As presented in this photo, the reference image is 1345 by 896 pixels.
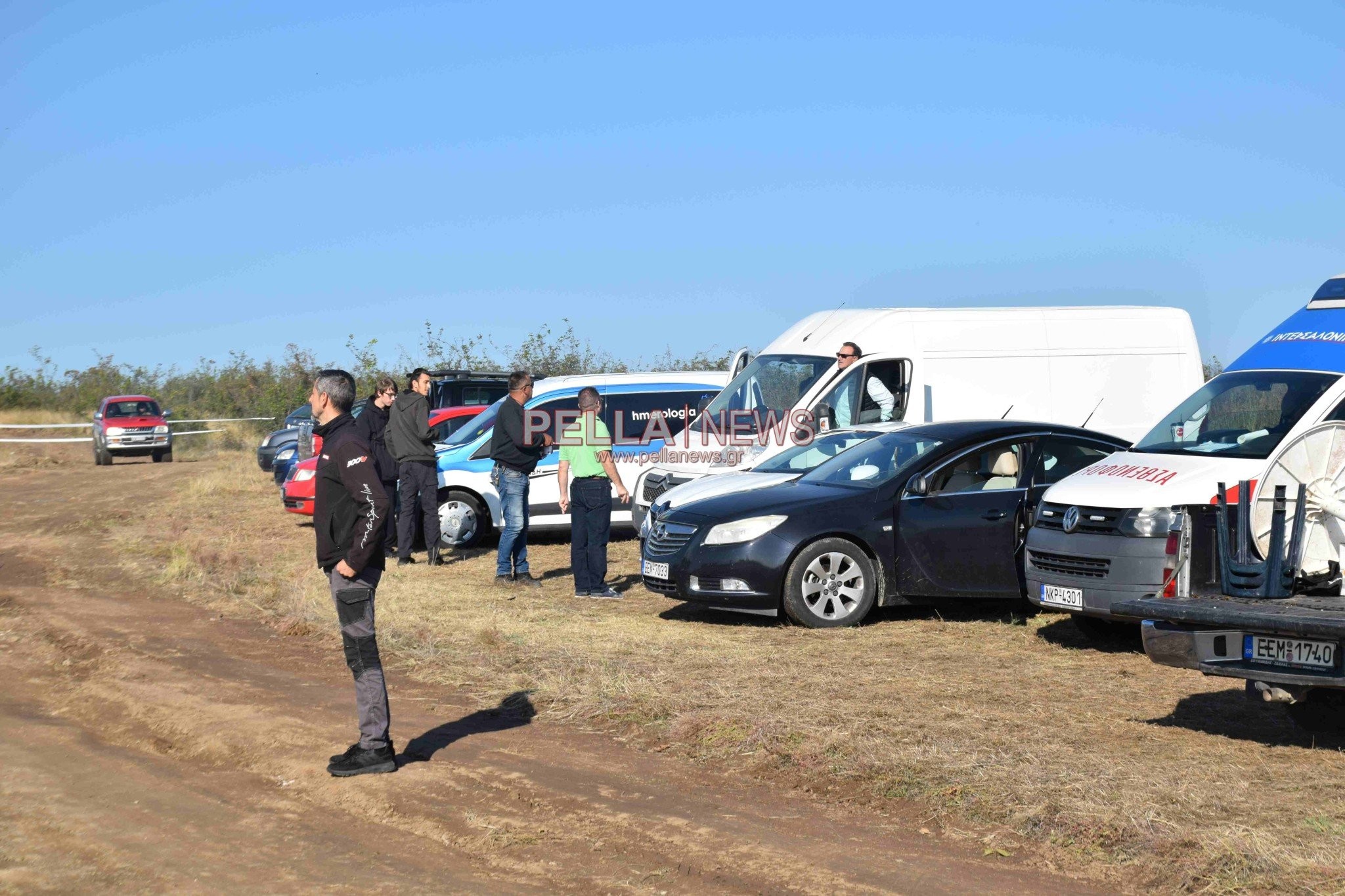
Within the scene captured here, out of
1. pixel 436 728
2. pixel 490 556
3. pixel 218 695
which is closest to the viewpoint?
pixel 436 728

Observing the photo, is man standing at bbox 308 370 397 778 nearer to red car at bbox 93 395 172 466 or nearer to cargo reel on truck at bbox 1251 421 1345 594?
cargo reel on truck at bbox 1251 421 1345 594

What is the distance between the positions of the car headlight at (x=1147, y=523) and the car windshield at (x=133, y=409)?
111 feet

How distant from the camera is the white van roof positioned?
14.5 meters

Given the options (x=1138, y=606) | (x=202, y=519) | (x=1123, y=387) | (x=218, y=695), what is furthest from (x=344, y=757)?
(x=202, y=519)

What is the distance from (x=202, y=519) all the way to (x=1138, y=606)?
16688 millimetres

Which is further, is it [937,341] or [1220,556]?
[937,341]

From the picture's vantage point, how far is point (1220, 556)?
286 inches

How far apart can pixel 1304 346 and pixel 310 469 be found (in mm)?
12969

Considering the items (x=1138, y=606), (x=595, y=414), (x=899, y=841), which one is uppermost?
(x=595, y=414)

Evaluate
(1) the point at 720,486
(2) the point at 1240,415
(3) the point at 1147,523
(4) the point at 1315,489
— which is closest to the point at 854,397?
(1) the point at 720,486

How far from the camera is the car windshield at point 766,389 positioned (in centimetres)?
1470

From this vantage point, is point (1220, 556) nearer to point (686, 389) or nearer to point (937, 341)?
point (937, 341)

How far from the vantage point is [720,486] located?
39.2ft

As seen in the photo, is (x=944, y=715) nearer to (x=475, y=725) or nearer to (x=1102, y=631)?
(x=475, y=725)
